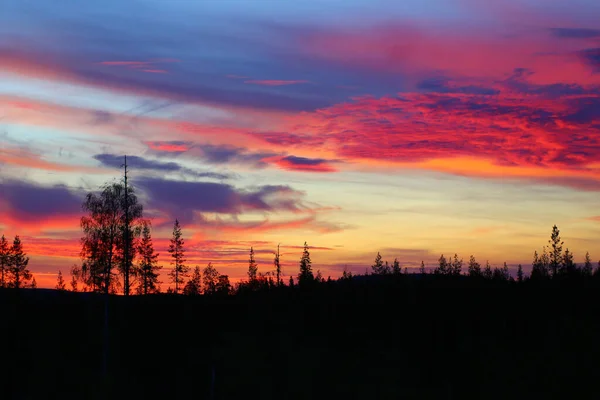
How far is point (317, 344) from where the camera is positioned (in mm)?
50531

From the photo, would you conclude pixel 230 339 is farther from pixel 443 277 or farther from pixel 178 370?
pixel 443 277

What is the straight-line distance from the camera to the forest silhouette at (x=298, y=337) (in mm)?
44406

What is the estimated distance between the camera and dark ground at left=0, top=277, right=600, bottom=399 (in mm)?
44188

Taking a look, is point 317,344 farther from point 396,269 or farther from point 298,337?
point 396,269

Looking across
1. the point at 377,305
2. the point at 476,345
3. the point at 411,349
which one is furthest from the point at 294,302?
the point at 476,345

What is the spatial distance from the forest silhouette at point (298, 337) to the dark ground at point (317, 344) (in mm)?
106

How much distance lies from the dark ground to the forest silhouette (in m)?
0.11

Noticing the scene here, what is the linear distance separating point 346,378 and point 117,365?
50.8ft

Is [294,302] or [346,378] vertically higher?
[294,302]

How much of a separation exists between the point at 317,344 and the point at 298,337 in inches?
71.0

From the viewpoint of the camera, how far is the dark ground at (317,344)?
44188mm

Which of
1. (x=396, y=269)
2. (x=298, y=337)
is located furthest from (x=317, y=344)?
(x=396, y=269)

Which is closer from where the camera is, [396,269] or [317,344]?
[317,344]

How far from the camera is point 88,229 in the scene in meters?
59.8
